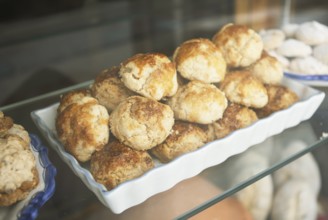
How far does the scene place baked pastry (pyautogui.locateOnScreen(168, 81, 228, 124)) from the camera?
26.0 inches

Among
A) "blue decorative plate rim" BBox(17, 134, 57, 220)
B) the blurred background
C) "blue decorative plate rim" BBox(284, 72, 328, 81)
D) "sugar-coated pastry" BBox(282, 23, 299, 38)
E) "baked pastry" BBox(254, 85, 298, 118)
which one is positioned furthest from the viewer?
the blurred background

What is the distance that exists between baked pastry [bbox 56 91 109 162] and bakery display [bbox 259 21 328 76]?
474mm

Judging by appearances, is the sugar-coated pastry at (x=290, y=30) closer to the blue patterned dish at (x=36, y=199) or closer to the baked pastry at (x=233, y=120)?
the baked pastry at (x=233, y=120)

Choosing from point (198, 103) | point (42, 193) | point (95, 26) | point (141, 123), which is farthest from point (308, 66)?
point (95, 26)

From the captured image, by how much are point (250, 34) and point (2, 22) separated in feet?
4.83

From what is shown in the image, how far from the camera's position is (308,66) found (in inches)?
35.9

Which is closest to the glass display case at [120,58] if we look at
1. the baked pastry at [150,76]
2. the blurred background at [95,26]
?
the blurred background at [95,26]

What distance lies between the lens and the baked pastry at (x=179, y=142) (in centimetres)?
64

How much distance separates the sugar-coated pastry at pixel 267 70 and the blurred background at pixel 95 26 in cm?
51

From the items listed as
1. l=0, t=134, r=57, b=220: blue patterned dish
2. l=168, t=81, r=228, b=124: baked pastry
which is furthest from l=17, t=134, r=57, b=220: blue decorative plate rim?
l=168, t=81, r=228, b=124: baked pastry

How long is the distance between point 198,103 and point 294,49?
41cm

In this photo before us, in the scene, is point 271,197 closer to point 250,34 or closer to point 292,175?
point 292,175

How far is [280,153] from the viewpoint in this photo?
709 millimetres

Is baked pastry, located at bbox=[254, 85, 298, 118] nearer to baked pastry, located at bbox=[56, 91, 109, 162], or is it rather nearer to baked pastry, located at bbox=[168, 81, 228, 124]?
baked pastry, located at bbox=[168, 81, 228, 124]
